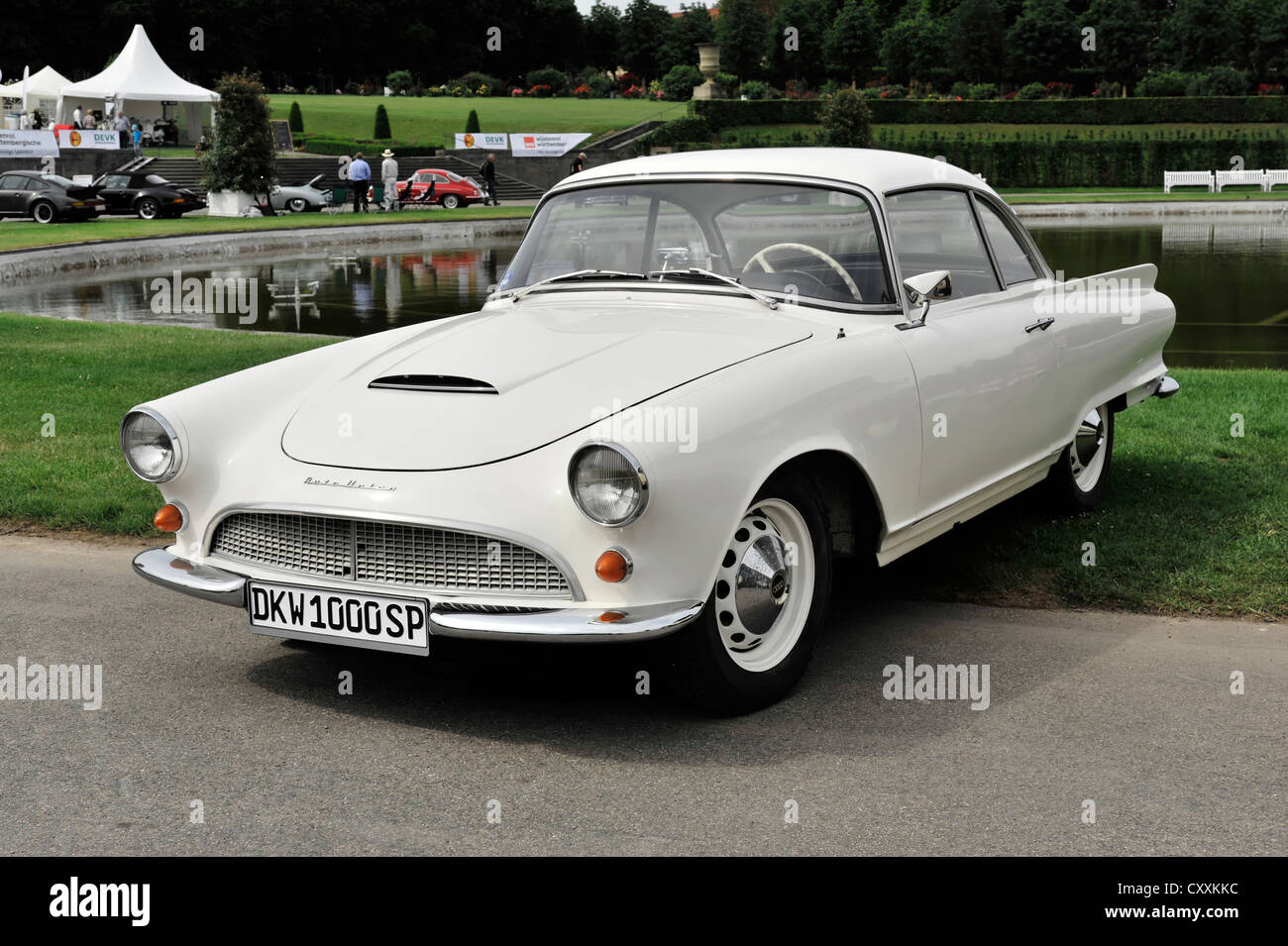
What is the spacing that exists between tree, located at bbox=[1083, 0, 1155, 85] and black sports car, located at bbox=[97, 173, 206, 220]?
7030cm

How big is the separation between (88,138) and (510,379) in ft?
152

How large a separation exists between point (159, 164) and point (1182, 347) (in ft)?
128

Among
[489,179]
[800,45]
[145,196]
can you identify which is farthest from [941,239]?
[800,45]

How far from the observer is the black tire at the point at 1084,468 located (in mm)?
5992

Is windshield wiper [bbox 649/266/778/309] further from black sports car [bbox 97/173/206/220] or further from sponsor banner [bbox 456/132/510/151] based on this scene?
sponsor banner [bbox 456/132/510/151]

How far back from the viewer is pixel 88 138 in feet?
149

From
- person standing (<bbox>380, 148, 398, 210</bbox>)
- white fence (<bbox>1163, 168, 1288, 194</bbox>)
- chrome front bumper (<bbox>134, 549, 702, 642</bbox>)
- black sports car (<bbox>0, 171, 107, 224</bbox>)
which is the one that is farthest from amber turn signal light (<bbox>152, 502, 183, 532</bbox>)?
white fence (<bbox>1163, 168, 1288, 194</bbox>)

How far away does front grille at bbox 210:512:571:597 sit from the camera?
12.1ft

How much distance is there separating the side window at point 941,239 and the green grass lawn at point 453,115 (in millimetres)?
50650

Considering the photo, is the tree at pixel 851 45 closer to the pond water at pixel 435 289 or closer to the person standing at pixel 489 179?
the person standing at pixel 489 179

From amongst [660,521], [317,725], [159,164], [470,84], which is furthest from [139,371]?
[470,84]

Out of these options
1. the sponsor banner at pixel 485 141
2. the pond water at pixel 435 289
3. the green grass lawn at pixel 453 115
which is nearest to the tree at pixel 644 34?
the green grass lawn at pixel 453 115

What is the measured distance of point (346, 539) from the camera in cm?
386
